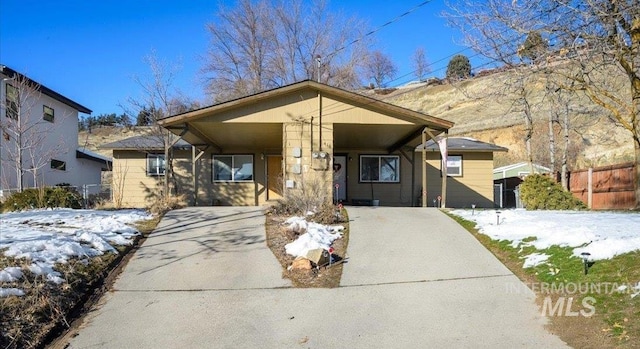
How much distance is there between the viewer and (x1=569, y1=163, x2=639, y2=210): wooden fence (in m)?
14.0

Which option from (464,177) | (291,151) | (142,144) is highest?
(142,144)

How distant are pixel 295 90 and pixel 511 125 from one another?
104 feet

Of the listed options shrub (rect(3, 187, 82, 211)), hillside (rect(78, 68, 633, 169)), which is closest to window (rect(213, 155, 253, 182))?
hillside (rect(78, 68, 633, 169))

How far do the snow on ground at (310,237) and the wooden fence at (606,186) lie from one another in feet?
30.6

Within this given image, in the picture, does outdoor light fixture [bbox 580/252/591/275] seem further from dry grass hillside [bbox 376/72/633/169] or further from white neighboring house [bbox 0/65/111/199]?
white neighboring house [bbox 0/65/111/199]

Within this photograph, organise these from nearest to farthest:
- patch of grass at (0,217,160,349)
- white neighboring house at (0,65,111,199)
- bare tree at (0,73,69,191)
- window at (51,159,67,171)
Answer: patch of grass at (0,217,160,349) < bare tree at (0,73,69,191) < white neighboring house at (0,65,111,199) < window at (51,159,67,171)

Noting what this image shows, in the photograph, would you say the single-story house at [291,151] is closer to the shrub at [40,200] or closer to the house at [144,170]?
the house at [144,170]

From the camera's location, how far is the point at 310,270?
285 inches

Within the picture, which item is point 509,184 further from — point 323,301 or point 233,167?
point 323,301

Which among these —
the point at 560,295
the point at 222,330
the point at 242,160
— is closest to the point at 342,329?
the point at 222,330

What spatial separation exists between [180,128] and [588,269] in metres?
11.4

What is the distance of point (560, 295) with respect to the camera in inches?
224

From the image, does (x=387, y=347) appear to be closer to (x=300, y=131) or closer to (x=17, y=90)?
(x=300, y=131)

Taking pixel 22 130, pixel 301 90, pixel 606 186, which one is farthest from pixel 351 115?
pixel 22 130
